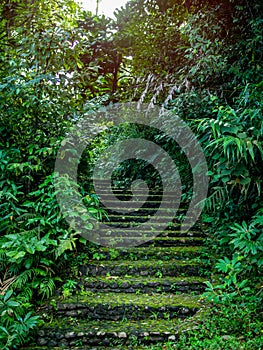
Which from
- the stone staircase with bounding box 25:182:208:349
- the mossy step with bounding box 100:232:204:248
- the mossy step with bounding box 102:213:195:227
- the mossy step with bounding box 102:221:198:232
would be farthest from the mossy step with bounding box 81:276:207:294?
the mossy step with bounding box 102:213:195:227

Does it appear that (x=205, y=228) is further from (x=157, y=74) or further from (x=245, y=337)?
(x=157, y=74)

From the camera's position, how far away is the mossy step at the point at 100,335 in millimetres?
2668

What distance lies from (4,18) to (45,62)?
1.88 m

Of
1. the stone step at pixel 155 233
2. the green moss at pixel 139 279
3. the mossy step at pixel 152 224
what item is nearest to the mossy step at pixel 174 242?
the stone step at pixel 155 233

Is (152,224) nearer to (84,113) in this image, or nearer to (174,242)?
(174,242)

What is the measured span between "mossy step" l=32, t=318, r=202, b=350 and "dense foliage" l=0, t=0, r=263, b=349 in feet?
0.62

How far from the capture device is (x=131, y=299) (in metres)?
3.14

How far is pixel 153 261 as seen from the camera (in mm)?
3764

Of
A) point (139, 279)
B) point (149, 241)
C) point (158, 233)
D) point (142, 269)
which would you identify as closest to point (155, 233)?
point (158, 233)

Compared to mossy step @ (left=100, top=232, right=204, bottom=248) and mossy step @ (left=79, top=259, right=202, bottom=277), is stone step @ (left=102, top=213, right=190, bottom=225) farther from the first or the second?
mossy step @ (left=79, top=259, right=202, bottom=277)

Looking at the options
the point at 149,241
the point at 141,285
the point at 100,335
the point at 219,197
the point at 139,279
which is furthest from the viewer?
the point at 149,241

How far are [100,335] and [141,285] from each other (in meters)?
0.77

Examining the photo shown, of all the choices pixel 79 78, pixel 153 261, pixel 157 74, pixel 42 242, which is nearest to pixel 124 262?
pixel 153 261

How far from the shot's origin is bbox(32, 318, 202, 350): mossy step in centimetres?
267
